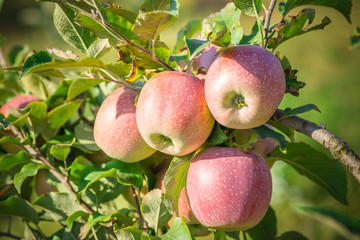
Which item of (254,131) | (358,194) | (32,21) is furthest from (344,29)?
(254,131)

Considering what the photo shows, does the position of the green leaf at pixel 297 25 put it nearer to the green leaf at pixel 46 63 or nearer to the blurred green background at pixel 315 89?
the green leaf at pixel 46 63

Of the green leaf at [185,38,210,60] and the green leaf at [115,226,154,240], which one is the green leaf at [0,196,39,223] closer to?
the green leaf at [115,226,154,240]

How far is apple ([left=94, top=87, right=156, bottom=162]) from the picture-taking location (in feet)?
1.96

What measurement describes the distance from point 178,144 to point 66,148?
0.80 feet

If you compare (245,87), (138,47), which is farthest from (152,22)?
(245,87)

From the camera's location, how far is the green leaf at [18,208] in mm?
674

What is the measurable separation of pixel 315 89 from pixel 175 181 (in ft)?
6.72

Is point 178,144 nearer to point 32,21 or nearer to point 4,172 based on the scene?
point 4,172

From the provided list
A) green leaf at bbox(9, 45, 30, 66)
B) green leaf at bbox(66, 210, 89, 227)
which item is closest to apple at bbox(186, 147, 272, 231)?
green leaf at bbox(66, 210, 89, 227)

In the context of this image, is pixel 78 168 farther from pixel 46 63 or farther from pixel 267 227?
pixel 267 227

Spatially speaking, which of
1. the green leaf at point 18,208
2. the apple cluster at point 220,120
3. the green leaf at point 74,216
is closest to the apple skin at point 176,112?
the apple cluster at point 220,120

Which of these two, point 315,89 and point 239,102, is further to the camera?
point 315,89

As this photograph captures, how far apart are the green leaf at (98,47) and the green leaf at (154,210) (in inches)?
9.8

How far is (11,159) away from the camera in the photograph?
0.68 m
